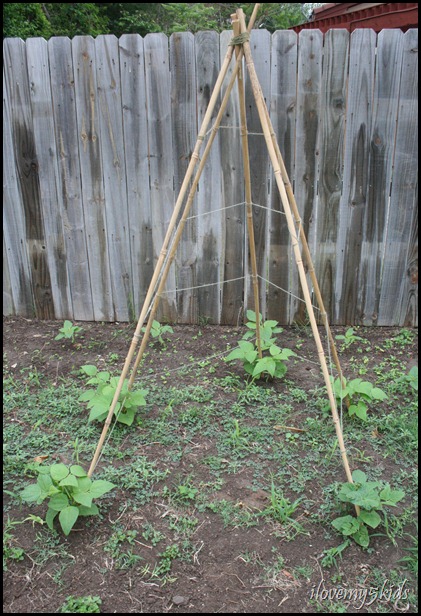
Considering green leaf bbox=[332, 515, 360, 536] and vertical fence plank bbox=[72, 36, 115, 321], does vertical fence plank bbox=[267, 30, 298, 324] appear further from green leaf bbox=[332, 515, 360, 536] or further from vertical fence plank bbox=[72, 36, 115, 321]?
green leaf bbox=[332, 515, 360, 536]

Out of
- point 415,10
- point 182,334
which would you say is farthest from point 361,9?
point 182,334

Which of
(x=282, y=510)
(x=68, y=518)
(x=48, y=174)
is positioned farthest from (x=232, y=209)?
(x=68, y=518)

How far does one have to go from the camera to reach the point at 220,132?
3699 millimetres

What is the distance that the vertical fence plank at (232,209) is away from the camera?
3.65 metres

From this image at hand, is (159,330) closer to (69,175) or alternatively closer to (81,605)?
(69,175)

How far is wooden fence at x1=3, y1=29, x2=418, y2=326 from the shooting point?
357 centimetres

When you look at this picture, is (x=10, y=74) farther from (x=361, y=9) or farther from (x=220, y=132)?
(x=361, y=9)

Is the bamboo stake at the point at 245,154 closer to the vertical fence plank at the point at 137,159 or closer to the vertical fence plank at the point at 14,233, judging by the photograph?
the vertical fence plank at the point at 137,159

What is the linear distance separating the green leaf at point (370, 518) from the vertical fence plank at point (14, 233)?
313 cm

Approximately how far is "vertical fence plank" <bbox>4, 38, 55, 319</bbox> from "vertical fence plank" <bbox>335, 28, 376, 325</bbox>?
2330mm

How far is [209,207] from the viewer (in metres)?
3.88

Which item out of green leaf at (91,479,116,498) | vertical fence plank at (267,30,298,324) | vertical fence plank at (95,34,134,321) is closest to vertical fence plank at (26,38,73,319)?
vertical fence plank at (95,34,134,321)

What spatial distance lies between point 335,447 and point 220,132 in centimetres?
233

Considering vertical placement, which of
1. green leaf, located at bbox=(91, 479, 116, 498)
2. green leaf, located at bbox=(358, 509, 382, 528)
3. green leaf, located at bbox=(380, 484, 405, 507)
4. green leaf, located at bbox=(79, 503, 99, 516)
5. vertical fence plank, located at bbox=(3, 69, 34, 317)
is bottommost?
green leaf, located at bbox=(358, 509, 382, 528)
